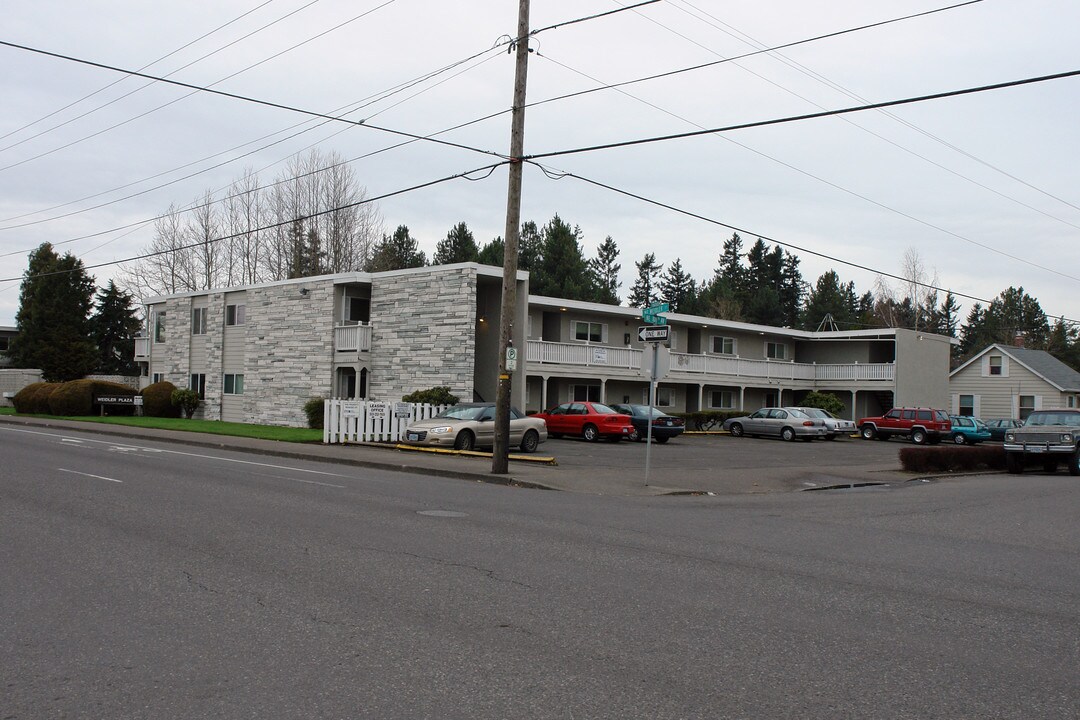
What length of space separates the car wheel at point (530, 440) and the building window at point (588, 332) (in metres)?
15.5

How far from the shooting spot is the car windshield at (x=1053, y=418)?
26839 mm

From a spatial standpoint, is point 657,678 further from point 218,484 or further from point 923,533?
point 218,484

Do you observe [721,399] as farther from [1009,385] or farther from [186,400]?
[186,400]

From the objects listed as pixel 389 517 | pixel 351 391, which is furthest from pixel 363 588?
pixel 351 391

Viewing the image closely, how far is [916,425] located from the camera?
4394 centimetres

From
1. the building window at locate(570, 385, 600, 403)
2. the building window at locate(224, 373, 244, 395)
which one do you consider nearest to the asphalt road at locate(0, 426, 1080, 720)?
the building window at locate(224, 373, 244, 395)

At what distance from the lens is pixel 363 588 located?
7.71 meters

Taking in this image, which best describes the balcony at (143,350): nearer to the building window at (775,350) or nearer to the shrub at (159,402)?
the shrub at (159,402)

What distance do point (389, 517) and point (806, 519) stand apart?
6.35 m

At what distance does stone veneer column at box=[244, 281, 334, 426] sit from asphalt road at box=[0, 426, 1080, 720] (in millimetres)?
24127

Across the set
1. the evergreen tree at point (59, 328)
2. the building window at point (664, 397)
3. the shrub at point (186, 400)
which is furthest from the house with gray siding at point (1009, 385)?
the evergreen tree at point (59, 328)

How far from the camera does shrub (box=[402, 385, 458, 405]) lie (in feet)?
104

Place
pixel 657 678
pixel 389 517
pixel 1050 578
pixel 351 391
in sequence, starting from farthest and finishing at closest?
pixel 351 391, pixel 389 517, pixel 1050 578, pixel 657 678

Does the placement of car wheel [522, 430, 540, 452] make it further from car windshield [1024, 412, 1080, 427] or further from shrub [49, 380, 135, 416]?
shrub [49, 380, 135, 416]
